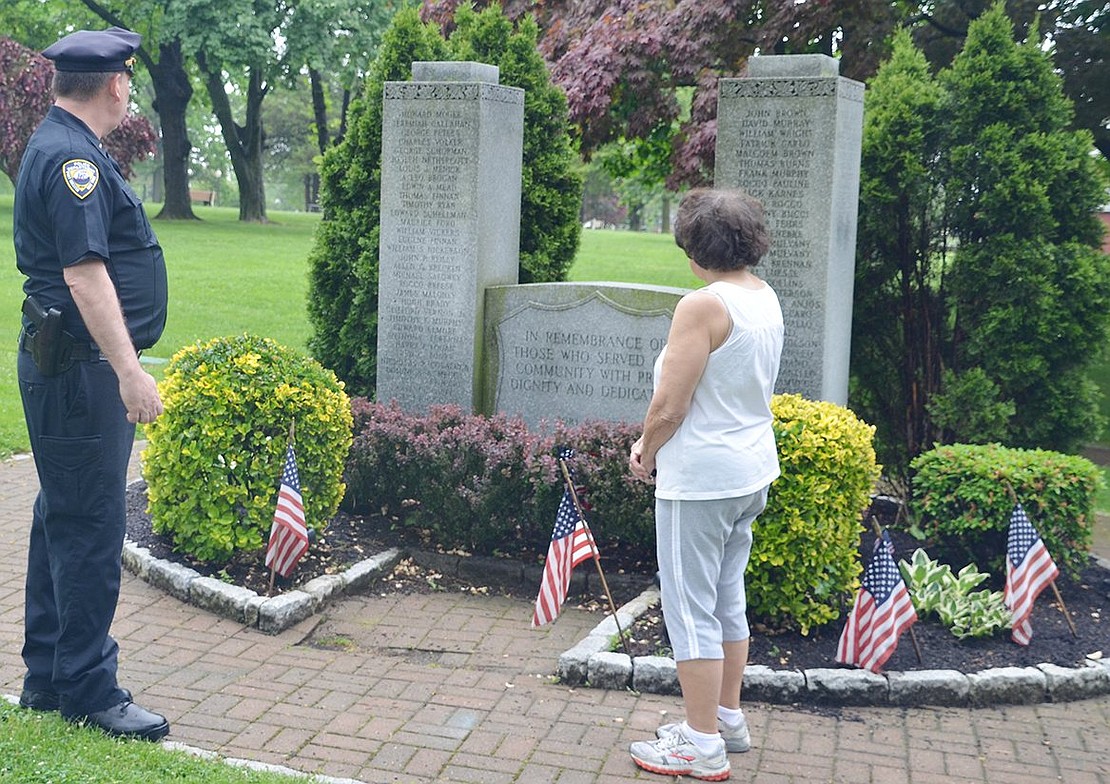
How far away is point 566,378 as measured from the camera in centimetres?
809

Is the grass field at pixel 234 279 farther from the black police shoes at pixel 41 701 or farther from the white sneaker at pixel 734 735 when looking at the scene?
the white sneaker at pixel 734 735

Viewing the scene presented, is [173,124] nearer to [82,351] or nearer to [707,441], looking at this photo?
[82,351]

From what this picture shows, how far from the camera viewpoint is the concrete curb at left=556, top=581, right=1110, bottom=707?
16.9 feet

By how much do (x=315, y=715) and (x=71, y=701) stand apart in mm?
891

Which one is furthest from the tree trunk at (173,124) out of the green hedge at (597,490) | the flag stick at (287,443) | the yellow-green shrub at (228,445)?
the flag stick at (287,443)

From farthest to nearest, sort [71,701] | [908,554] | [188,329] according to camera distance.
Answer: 1. [188,329]
2. [908,554]
3. [71,701]

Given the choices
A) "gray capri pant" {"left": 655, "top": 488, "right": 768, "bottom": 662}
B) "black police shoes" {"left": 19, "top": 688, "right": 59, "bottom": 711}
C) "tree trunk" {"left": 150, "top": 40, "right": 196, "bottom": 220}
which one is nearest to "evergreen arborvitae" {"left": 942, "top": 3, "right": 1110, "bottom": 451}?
"gray capri pant" {"left": 655, "top": 488, "right": 768, "bottom": 662}

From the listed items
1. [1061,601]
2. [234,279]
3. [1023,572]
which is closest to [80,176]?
[1023,572]

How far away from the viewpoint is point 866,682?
5152 mm

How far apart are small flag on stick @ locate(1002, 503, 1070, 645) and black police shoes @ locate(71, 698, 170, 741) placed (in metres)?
3.61

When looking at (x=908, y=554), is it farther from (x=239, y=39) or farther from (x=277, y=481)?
(x=239, y=39)

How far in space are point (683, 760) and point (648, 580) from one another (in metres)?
2.26

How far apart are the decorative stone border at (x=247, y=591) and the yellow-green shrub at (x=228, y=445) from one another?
0.57 ft

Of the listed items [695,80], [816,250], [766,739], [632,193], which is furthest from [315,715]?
[632,193]
